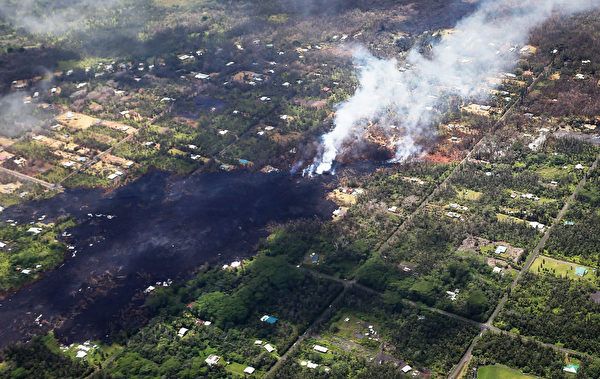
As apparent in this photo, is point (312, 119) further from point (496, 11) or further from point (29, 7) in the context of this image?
point (29, 7)

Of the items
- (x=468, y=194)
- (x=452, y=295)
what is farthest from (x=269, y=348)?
(x=468, y=194)

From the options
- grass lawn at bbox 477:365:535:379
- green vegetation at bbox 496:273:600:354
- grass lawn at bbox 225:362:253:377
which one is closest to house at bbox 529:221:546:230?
green vegetation at bbox 496:273:600:354

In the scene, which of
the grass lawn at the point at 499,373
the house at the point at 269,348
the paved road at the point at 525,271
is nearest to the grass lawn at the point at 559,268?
the paved road at the point at 525,271

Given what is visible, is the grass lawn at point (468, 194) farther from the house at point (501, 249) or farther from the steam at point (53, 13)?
the steam at point (53, 13)

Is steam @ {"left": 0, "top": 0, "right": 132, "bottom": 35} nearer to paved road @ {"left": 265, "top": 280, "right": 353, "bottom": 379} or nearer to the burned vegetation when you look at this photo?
the burned vegetation

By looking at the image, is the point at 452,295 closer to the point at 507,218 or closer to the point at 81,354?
the point at 507,218

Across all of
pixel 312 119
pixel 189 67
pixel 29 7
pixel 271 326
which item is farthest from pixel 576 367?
pixel 29 7
